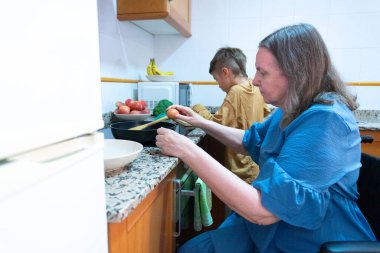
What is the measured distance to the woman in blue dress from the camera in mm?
689

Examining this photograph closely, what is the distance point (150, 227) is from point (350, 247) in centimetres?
53

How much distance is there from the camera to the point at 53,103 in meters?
0.38

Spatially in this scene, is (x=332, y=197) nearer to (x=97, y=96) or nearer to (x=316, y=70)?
(x=316, y=70)

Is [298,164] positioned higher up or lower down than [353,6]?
lower down

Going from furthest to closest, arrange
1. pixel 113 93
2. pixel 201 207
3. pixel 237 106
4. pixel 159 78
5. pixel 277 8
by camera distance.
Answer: pixel 277 8, pixel 159 78, pixel 113 93, pixel 237 106, pixel 201 207

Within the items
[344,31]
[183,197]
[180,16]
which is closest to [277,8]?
[344,31]

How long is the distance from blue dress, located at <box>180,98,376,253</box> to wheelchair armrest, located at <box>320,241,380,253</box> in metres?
0.08

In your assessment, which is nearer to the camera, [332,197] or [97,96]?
A: [97,96]

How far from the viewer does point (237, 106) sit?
4.94 ft

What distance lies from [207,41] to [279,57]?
1802mm

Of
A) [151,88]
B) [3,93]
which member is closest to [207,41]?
[151,88]

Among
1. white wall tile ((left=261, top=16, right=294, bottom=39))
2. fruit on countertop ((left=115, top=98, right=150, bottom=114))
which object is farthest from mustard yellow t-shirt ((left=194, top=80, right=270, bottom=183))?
white wall tile ((left=261, top=16, right=294, bottom=39))

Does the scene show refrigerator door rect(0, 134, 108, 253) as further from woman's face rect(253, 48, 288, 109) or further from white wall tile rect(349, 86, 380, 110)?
white wall tile rect(349, 86, 380, 110)

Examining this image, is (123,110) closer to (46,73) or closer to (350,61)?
(46,73)
